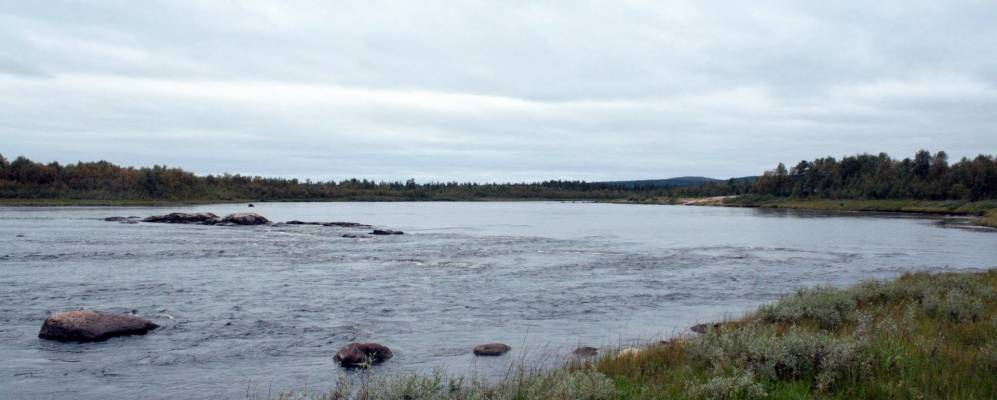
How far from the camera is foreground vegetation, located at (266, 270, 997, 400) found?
870 cm

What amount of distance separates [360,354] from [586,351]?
14.4 feet

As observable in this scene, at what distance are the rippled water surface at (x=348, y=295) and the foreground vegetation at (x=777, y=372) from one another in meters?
3.45

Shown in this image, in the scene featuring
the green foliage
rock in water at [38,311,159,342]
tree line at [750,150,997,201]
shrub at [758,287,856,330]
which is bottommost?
rock in water at [38,311,159,342]

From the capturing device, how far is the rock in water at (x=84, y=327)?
16000 millimetres

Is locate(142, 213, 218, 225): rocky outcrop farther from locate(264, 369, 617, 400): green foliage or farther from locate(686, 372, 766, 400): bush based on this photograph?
locate(686, 372, 766, 400): bush

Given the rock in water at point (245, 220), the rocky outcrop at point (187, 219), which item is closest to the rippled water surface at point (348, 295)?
the rock in water at point (245, 220)

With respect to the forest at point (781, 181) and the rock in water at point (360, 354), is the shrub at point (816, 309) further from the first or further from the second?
the forest at point (781, 181)

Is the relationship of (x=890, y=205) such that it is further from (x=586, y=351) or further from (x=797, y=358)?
(x=797, y=358)

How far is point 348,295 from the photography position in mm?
23359

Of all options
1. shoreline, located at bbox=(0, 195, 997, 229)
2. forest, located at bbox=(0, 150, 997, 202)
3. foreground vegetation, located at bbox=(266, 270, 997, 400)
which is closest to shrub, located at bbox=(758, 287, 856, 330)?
foreground vegetation, located at bbox=(266, 270, 997, 400)

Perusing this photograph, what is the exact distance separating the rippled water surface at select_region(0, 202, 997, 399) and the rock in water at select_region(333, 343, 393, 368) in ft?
1.00

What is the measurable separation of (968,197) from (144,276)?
118826mm

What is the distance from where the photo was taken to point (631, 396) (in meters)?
8.94

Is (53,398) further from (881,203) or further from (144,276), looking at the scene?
(881,203)
